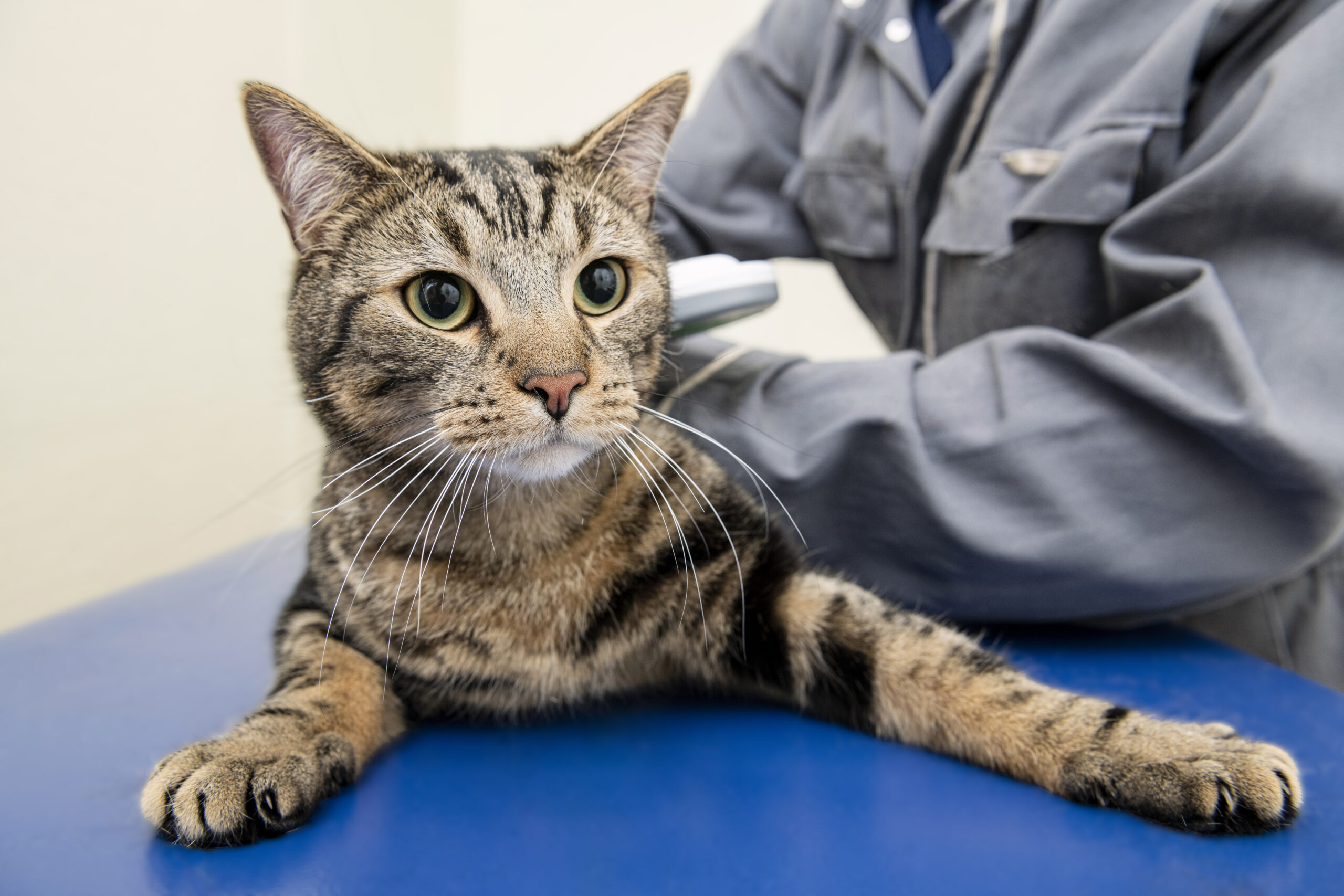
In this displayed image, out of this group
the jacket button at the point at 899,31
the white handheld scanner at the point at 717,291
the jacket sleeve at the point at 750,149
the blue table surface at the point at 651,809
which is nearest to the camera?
the blue table surface at the point at 651,809

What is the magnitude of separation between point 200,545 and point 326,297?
2.95ft

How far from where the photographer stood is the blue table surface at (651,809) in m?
0.48

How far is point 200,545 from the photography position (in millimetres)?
1321

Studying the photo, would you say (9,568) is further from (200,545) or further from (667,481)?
(667,481)

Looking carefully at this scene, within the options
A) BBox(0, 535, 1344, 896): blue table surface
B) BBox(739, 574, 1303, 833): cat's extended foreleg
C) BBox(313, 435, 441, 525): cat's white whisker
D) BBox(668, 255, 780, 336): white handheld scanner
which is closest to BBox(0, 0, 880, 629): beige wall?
BBox(313, 435, 441, 525): cat's white whisker

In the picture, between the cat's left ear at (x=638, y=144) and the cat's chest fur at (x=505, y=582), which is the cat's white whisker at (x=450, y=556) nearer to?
the cat's chest fur at (x=505, y=582)

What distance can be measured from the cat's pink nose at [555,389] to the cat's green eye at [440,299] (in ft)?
0.34

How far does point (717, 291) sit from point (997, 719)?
523 millimetres

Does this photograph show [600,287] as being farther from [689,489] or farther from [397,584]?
[397,584]

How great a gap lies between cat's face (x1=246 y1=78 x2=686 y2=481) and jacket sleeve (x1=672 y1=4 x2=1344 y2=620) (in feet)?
0.81

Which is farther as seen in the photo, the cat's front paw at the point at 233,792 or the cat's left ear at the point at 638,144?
the cat's left ear at the point at 638,144

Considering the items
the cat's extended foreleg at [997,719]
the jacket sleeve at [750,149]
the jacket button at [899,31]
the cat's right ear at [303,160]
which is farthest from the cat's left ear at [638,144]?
the jacket button at [899,31]

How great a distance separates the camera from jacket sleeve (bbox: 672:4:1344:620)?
730 mm

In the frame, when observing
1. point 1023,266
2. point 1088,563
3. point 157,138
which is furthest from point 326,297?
point 1023,266
